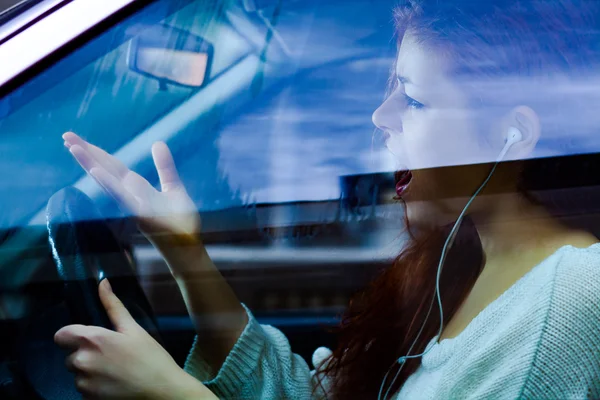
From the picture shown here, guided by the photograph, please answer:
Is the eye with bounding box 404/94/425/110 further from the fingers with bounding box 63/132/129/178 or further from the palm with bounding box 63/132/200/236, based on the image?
the fingers with bounding box 63/132/129/178

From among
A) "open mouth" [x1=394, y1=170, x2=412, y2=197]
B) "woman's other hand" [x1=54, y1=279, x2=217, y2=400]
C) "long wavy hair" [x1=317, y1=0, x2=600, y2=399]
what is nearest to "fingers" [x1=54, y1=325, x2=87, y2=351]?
"woman's other hand" [x1=54, y1=279, x2=217, y2=400]

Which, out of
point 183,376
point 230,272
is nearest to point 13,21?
point 230,272

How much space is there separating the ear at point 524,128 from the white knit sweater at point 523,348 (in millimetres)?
181

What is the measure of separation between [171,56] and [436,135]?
2.01ft

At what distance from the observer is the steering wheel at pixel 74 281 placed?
123 cm

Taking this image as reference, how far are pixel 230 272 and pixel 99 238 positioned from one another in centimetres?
27

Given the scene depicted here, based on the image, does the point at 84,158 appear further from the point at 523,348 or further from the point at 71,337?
the point at 523,348

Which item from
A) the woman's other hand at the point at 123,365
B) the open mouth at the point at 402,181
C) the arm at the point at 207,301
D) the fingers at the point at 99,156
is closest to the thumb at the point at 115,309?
the woman's other hand at the point at 123,365

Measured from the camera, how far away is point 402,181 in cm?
118

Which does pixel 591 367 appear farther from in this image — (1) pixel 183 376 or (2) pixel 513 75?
(1) pixel 183 376

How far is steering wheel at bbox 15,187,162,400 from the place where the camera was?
1.23 meters

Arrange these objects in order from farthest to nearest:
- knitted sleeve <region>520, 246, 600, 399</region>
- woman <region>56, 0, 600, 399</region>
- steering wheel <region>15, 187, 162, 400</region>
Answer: steering wheel <region>15, 187, 162, 400</region>
woman <region>56, 0, 600, 399</region>
knitted sleeve <region>520, 246, 600, 399</region>

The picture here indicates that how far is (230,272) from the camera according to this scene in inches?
46.2

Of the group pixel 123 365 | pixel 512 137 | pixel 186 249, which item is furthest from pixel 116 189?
pixel 512 137
